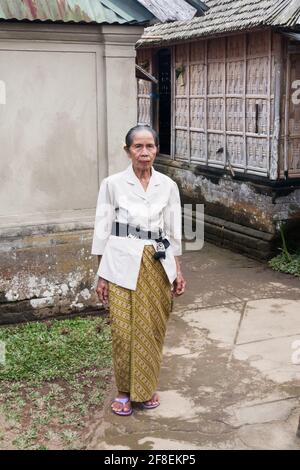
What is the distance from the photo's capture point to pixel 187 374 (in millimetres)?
5238

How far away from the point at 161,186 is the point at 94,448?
6.14 feet

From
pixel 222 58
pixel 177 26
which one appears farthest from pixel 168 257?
pixel 177 26

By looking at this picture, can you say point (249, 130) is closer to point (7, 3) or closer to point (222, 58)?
point (222, 58)

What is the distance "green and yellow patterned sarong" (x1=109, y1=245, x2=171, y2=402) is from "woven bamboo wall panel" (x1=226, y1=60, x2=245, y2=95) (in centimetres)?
564

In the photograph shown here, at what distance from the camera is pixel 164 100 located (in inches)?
481

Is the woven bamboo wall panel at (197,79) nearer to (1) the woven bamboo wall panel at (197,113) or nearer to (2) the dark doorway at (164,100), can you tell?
(1) the woven bamboo wall panel at (197,113)

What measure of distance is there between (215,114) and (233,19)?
1767mm

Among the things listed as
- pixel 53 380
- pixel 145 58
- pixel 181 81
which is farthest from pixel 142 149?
pixel 145 58

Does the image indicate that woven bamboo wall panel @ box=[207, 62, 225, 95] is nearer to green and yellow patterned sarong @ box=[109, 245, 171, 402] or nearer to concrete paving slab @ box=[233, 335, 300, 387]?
concrete paving slab @ box=[233, 335, 300, 387]

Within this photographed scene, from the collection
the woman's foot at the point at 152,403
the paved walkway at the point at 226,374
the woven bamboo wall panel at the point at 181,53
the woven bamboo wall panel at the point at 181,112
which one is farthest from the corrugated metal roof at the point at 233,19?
the woman's foot at the point at 152,403

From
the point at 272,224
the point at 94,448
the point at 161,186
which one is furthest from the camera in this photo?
the point at 272,224

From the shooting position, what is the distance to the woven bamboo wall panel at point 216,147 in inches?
395

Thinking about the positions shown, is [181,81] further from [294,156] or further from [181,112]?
[294,156]

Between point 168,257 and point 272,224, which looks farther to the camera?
point 272,224
